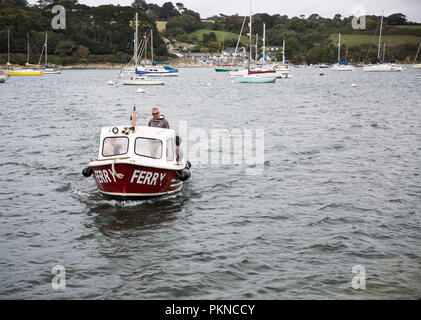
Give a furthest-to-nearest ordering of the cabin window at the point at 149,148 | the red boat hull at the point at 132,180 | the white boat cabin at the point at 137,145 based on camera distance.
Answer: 1. the cabin window at the point at 149,148
2. the white boat cabin at the point at 137,145
3. the red boat hull at the point at 132,180

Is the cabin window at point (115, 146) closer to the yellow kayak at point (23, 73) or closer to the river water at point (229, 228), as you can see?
the river water at point (229, 228)

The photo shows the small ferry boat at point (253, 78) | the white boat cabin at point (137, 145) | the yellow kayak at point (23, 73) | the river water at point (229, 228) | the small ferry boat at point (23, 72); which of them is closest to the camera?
the river water at point (229, 228)

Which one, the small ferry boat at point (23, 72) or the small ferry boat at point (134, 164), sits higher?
the small ferry boat at point (23, 72)

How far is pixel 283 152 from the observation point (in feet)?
94.6

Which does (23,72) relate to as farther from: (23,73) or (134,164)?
(134,164)

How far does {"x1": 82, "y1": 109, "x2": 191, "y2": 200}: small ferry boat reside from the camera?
55.2ft

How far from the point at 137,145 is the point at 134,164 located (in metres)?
1.23

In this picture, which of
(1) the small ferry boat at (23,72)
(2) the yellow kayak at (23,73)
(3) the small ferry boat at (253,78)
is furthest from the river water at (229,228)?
(1) the small ferry boat at (23,72)

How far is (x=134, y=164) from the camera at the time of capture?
16531 mm

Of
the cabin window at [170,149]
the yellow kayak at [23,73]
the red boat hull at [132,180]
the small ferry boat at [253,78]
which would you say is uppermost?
the yellow kayak at [23,73]

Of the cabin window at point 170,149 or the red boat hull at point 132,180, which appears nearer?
the red boat hull at point 132,180

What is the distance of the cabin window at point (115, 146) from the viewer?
17.6 m

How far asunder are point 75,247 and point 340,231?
8.14 metres

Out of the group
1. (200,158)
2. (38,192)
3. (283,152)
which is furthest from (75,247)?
(283,152)
